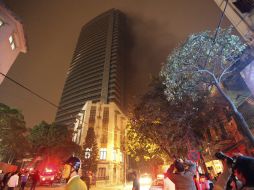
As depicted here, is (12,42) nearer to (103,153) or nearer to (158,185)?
(158,185)

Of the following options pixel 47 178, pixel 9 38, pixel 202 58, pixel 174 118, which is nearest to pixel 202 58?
pixel 202 58

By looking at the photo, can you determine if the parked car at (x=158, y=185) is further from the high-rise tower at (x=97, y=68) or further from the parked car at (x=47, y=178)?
the high-rise tower at (x=97, y=68)

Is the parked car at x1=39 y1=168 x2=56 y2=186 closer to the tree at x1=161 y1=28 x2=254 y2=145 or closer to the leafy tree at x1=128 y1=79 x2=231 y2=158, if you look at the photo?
the leafy tree at x1=128 y1=79 x2=231 y2=158

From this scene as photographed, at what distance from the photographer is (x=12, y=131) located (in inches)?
1148

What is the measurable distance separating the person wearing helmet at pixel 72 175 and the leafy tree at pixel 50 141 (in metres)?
33.5

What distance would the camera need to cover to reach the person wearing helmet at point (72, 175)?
324 cm

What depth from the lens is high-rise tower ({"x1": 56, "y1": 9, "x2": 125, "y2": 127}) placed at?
84.9 m

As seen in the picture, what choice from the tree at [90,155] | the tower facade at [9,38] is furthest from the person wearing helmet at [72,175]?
the tree at [90,155]

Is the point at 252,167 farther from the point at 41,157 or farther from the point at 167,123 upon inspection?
the point at 41,157

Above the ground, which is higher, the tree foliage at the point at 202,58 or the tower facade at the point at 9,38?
the tower facade at the point at 9,38

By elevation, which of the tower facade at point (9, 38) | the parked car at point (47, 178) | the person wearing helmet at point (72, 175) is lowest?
the person wearing helmet at point (72, 175)

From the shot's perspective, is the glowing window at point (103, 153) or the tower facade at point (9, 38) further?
the glowing window at point (103, 153)

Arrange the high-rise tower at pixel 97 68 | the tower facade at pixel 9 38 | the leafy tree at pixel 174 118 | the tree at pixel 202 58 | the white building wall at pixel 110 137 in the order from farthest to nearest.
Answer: the high-rise tower at pixel 97 68 → the white building wall at pixel 110 137 → the tower facade at pixel 9 38 → the leafy tree at pixel 174 118 → the tree at pixel 202 58

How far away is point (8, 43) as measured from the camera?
66.8 ft
